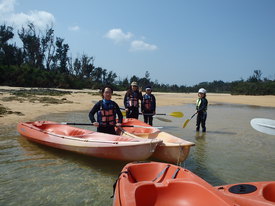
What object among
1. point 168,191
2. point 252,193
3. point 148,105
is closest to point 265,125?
point 252,193

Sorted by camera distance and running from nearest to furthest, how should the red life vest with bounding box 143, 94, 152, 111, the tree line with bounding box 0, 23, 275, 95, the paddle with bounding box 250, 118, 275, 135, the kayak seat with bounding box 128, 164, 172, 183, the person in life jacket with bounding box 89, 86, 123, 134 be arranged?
1. the kayak seat with bounding box 128, 164, 172, 183
2. the paddle with bounding box 250, 118, 275, 135
3. the person in life jacket with bounding box 89, 86, 123, 134
4. the red life vest with bounding box 143, 94, 152, 111
5. the tree line with bounding box 0, 23, 275, 95

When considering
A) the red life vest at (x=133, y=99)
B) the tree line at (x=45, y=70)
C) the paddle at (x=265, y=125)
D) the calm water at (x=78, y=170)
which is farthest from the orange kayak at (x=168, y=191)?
the tree line at (x=45, y=70)

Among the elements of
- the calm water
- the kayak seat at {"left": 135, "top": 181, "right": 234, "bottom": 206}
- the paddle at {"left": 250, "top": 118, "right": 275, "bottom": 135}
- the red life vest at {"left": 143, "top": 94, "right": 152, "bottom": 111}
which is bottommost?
the calm water

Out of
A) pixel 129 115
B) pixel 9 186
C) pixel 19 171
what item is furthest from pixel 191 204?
pixel 129 115

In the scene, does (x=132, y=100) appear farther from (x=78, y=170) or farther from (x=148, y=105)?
(x=78, y=170)

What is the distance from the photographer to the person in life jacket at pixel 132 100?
23.7 feet

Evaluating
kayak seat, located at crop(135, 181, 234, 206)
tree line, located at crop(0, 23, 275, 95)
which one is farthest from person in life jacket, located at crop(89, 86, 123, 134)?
tree line, located at crop(0, 23, 275, 95)

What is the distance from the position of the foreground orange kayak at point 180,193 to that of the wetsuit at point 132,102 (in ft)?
14.1

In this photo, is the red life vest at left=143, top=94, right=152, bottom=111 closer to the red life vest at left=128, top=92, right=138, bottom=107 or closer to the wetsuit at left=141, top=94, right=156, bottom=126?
the wetsuit at left=141, top=94, right=156, bottom=126

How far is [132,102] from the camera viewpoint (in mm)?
7328

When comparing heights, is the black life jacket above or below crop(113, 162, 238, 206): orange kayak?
above

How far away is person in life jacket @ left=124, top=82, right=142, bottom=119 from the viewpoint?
7.23 m

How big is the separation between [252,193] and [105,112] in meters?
3.22

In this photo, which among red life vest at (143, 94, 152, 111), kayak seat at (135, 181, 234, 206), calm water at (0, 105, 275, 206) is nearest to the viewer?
kayak seat at (135, 181, 234, 206)
